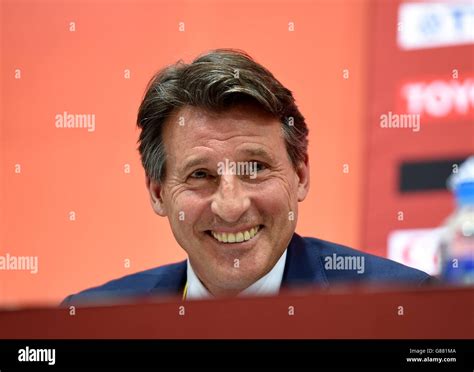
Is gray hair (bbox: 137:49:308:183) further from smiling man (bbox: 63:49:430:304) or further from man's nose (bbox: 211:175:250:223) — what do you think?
man's nose (bbox: 211:175:250:223)

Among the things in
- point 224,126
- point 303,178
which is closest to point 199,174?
point 224,126

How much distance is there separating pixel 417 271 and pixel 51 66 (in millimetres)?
1472

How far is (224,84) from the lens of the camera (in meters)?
2.96

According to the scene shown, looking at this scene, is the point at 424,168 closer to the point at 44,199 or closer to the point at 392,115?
the point at 392,115

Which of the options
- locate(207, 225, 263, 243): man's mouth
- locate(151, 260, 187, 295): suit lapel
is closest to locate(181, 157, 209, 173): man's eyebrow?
locate(207, 225, 263, 243): man's mouth

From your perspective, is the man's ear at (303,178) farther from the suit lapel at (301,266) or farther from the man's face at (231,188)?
the suit lapel at (301,266)

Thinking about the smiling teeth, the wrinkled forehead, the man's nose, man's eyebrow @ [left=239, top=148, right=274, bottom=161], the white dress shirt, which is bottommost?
the white dress shirt

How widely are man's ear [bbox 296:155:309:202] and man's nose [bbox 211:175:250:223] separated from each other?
0.64 feet

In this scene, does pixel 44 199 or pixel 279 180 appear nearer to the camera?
pixel 279 180

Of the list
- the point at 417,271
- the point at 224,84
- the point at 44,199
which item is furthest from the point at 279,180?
the point at 44,199

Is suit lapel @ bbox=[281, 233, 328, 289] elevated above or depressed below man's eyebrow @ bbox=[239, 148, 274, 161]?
below

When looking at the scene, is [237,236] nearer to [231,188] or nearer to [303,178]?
[231,188]

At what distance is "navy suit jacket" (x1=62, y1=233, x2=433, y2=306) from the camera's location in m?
3.10
